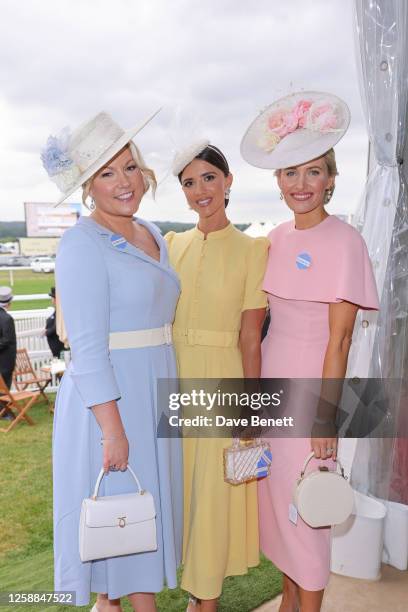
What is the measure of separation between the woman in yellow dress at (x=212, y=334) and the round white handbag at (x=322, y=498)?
0.30m

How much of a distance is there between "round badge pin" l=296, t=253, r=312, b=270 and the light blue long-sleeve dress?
1.47ft

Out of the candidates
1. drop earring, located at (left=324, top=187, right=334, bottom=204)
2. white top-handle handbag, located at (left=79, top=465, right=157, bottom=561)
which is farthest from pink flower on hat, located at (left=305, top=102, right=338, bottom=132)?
white top-handle handbag, located at (left=79, top=465, right=157, bottom=561)

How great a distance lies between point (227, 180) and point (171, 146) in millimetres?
253

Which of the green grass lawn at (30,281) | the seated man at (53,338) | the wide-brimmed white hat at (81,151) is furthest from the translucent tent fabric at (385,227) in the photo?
the green grass lawn at (30,281)

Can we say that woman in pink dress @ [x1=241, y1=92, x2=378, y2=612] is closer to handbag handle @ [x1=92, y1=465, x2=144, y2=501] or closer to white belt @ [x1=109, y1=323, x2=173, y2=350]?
white belt @ [x1=109, y1=323, x2=173, y2=350]

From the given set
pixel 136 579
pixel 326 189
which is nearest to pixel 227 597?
pixel 136 579

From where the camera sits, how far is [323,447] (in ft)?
6.27

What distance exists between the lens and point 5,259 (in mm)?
29094

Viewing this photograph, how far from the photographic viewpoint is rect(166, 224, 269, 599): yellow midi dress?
2031 millimetres

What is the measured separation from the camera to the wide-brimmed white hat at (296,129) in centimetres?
186

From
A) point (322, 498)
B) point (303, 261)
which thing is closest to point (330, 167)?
point (303, 261)

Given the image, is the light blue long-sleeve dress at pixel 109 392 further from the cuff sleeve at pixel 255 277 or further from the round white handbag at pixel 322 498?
the round white handbag at pixel 322 498

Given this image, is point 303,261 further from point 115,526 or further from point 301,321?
point 115,526

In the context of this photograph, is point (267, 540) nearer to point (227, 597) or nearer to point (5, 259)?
point (227, 597)
